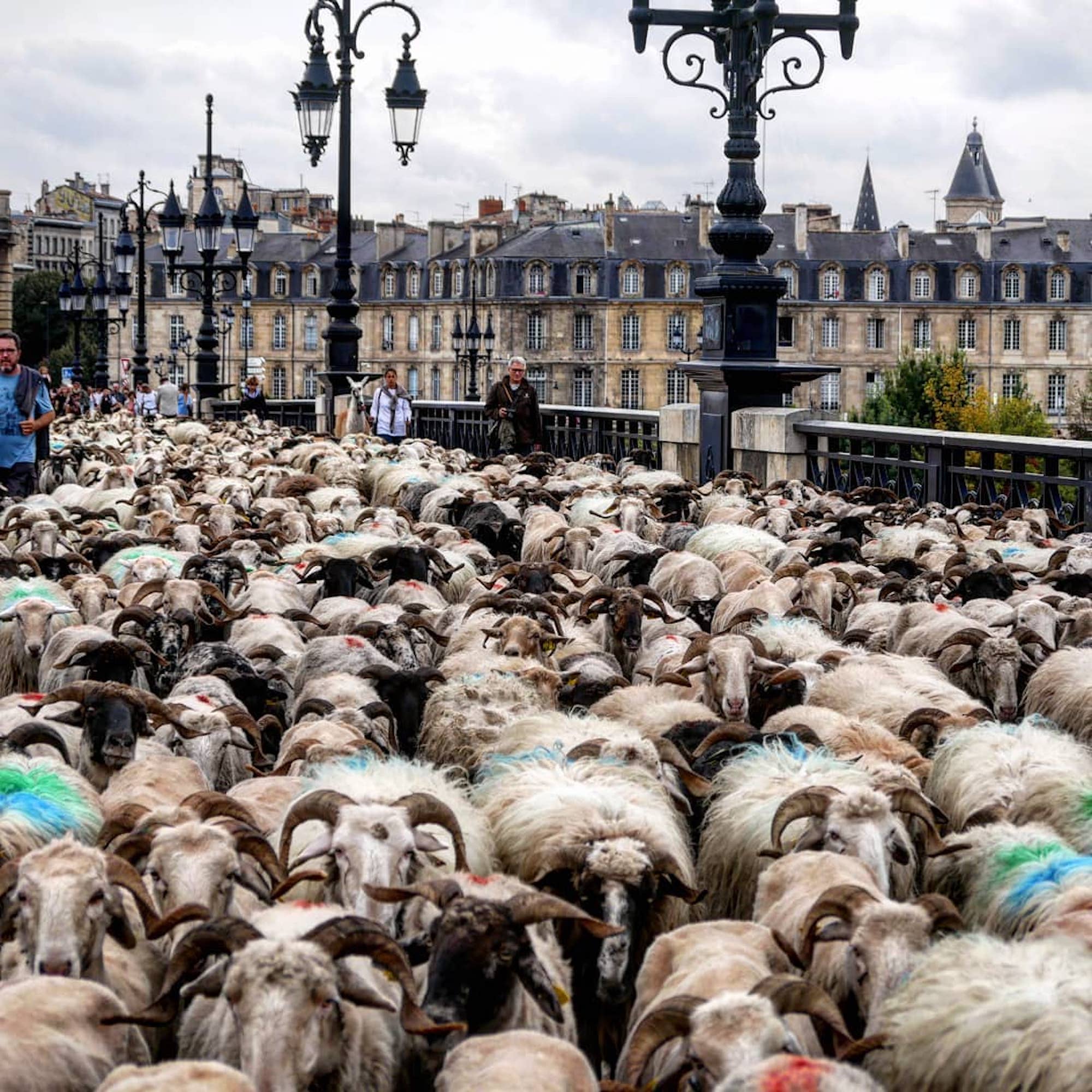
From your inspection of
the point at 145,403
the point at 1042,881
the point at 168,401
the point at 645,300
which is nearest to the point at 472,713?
the point at 1042,881

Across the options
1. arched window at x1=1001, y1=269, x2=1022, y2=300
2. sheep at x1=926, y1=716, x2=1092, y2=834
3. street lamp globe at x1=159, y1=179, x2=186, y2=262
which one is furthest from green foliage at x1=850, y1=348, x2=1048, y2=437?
sheep at x1=926, y1=716, x2=1092, y2=834

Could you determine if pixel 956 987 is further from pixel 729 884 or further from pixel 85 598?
pixel 85 598

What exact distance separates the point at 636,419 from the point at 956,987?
18.5 metres

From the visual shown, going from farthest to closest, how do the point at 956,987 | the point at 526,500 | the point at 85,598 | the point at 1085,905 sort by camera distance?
the point at 526,500 → the point at 85,598 → the point at 1085,905 → the point at 956,987

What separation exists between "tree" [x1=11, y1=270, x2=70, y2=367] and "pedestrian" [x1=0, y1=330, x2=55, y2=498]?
306 ft

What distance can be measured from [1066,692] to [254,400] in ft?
84.7

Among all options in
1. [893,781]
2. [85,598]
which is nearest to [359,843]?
[893,781]

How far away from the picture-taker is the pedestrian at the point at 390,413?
897 inches

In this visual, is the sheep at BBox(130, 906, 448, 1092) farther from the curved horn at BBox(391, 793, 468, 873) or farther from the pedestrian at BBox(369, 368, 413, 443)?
the pedestrian at BBox(369, 368, 413, 443)

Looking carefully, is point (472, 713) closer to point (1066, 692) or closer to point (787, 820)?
point (787, 820)

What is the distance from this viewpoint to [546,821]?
19.7ft

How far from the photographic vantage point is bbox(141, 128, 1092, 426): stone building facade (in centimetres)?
9106

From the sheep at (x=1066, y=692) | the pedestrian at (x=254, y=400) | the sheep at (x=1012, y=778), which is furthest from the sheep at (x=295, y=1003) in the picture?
the pedestrian at (x=254, y=400)

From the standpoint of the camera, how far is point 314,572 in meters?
11.8
